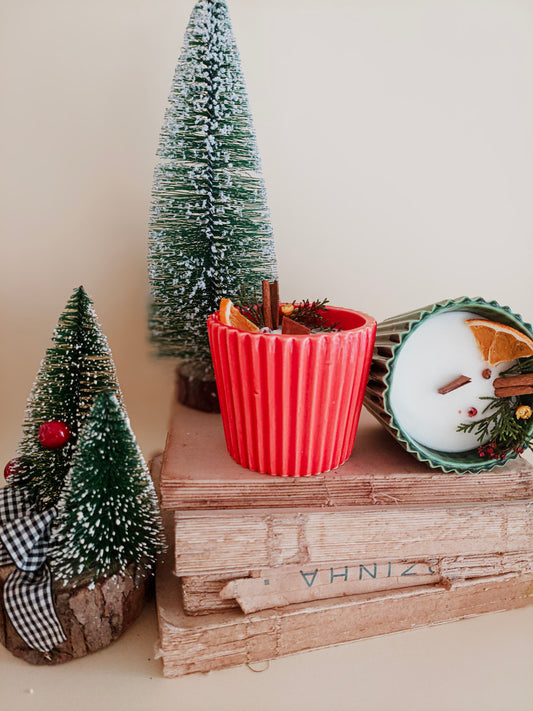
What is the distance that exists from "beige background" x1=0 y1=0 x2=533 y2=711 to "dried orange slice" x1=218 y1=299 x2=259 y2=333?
32cm

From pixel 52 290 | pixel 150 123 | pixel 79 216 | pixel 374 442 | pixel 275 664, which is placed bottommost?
pixel 275 664

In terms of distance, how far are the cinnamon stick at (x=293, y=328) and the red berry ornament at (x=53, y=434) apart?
0.30 metres

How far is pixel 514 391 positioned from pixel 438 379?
9cm

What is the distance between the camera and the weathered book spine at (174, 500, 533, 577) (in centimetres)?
63

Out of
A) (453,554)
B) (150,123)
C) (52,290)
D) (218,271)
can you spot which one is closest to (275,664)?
(453,554)

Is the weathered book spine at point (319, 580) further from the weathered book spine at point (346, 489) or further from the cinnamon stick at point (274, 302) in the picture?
the cinnamon stick at point (274, 302)


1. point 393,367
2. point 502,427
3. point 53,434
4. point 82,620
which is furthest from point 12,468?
point 502,427

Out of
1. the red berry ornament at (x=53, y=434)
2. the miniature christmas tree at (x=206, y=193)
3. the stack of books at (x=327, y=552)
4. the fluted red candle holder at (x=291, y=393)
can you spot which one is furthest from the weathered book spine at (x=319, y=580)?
the miniature christmas tree at (x=206, y=193)

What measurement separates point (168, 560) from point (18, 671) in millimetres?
205

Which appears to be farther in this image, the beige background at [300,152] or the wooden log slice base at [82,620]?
the beige background at [300,152]

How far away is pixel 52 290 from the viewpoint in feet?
3.18

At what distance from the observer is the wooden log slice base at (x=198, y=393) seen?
2.77 feet

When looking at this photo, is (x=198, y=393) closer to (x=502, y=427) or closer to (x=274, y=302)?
(x=274, y=302)

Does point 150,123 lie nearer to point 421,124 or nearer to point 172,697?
point 421,124
